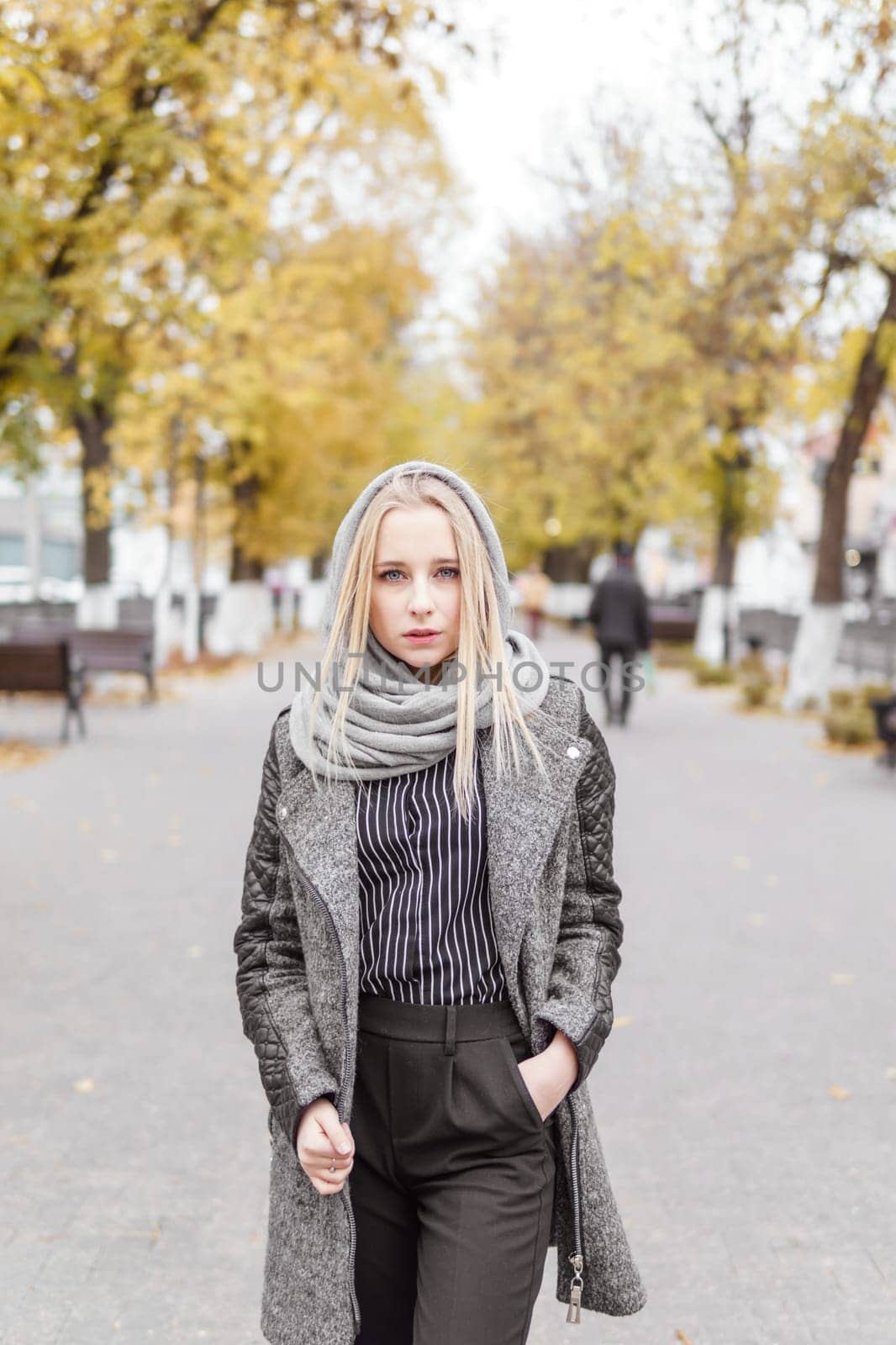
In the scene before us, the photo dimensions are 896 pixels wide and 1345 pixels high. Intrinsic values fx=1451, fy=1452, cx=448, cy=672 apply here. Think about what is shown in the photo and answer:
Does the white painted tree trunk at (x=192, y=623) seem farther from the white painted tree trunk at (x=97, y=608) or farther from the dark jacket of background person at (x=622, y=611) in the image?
the dark jacket of background person at (x=622, y=611)

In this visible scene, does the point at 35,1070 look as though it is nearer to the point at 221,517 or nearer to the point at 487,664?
the point at 487,664

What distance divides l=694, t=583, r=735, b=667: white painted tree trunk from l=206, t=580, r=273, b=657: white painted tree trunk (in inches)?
349

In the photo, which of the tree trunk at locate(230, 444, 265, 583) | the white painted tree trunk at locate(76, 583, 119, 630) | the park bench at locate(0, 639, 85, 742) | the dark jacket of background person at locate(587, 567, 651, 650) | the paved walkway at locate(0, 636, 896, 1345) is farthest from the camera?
the tree trunk at locate(230, 444, 265, 583)

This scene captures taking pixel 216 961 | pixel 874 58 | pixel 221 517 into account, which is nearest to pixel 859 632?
pixel 221 517

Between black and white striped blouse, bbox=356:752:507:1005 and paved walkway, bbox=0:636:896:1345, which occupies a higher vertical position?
black and white striped blouse, bbox=356:752:507:1005

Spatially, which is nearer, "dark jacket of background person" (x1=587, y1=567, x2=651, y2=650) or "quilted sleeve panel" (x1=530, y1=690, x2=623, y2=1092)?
"quilted sleeve panel" (x1=530, y1=690, x2=623, y2=1092)

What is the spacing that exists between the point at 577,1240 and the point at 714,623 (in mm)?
25281

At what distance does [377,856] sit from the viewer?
2.24 meters

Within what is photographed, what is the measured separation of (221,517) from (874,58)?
24.4 metres

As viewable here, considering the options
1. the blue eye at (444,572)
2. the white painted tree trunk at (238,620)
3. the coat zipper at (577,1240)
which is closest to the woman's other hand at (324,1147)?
the coat zipper at (577,1240)

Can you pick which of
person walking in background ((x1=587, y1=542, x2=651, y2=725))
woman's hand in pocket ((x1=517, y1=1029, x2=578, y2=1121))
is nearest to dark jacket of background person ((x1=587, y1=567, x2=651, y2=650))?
person walking in background ((x1=587, y1=542, x2=651, y2=725))

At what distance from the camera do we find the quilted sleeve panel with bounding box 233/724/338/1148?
7.13ft

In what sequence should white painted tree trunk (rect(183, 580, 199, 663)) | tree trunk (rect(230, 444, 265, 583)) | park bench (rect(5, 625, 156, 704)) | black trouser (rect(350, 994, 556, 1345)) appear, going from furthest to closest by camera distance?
tree trunk (rect(230, 444, 265, 583))
white painted tree trunk (rect(183, 580, 199, 663))
park bench (rect(5, 625, 156, 704))
black trouser (rect(350, 994, 556, 1345))

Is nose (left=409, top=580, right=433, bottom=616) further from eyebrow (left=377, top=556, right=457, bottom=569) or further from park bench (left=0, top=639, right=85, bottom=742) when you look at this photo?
park bench (left=0, top=639, right=85, bottom=742)
